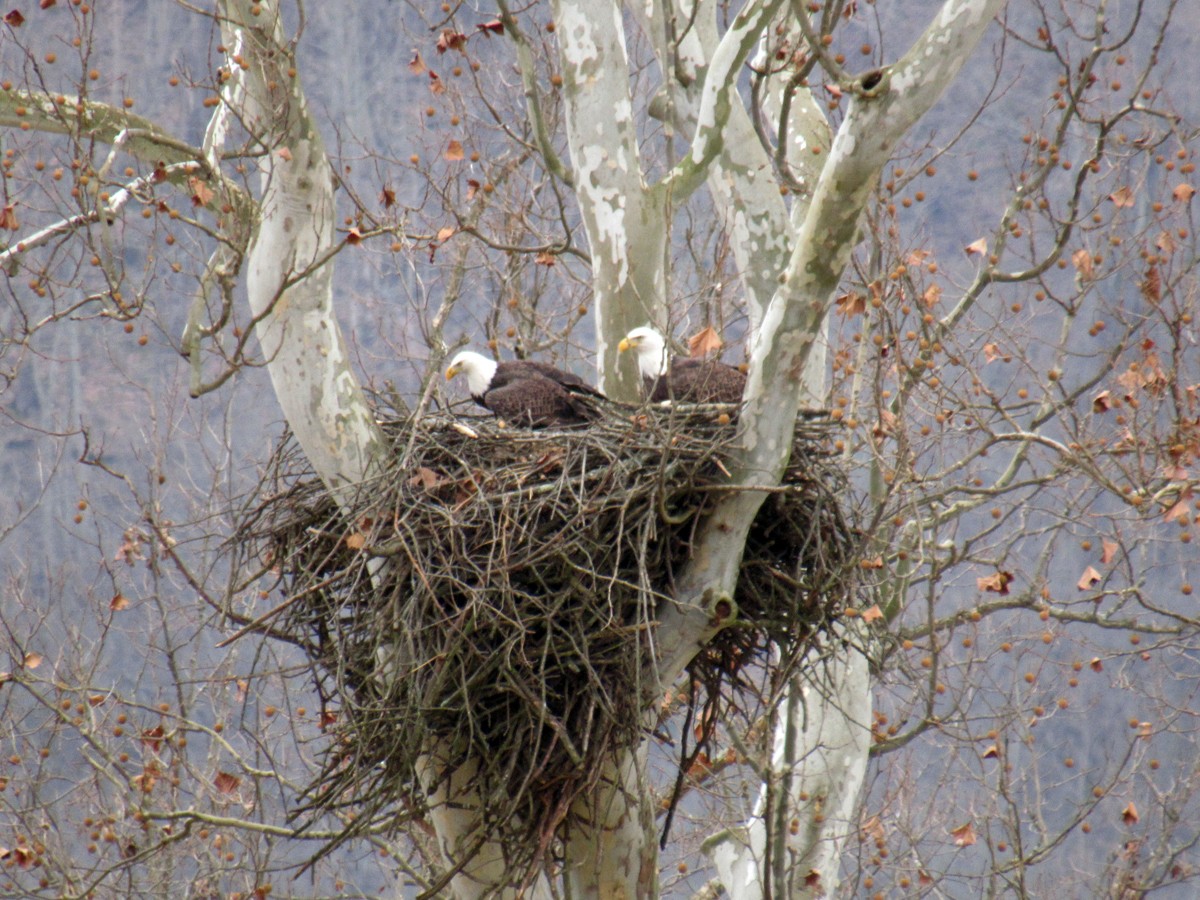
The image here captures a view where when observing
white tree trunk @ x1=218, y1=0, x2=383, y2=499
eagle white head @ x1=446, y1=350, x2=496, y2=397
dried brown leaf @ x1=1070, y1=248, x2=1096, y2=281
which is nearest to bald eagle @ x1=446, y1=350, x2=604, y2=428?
eagle white head @ x1=446, y1=350, x2=496, y2=397

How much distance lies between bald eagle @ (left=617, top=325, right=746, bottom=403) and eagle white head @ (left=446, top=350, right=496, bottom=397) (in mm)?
615

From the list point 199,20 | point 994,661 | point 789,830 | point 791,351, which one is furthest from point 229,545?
point 199,20

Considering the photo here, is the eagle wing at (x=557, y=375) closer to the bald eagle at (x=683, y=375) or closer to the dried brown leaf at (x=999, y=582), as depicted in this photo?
the bald eagle at (x=683, y=375)

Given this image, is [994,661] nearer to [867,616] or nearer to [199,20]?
[867,616]

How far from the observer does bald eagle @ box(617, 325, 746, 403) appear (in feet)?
15.4

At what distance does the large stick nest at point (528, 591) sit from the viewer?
13.0 ft

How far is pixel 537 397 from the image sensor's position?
5.04 metres

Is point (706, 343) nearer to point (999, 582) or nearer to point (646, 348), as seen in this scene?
point (646, 348)

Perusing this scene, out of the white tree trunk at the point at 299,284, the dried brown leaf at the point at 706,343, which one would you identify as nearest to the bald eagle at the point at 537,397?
the dried brown leaf at the point at 706,343

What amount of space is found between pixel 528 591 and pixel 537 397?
3.50 feet

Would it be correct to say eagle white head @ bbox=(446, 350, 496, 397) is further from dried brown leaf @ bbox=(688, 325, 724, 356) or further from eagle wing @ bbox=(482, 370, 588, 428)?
dried brown leaf @ bbox=(688, 325, 724, 356)

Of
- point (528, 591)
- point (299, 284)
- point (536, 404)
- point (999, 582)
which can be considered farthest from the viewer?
point (999, 582)

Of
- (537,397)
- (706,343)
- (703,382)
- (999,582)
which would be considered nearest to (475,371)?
(537,397)

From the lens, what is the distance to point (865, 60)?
1603 cm
